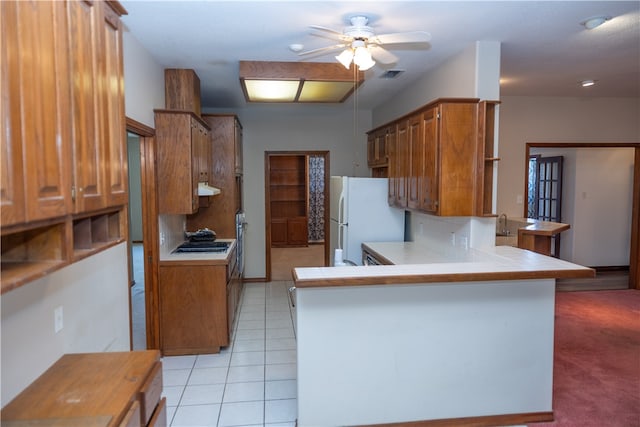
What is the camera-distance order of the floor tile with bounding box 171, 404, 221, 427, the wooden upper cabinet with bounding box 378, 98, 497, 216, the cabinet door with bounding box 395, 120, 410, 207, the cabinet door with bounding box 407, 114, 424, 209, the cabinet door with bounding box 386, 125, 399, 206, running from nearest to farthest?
1. the floor tile with bounding box 171, 404, 221, 427
2. the wooden upper cabinet with bounding box 378, 98, 497, 216
3. the cabinet door with bounding box 407, 114, 424, 209
4. the cabinet door with bounding box 395, 120, 410, 207
5. the cabinet door with bounding box 386, 125, 399, 206

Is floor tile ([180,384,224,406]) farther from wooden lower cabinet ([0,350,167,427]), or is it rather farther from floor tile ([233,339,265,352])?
wooden lower cabinet ([0,350,167,427])

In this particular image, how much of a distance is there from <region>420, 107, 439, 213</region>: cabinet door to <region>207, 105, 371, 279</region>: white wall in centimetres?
286

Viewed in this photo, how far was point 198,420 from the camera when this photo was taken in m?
2.70

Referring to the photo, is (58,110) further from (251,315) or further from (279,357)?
(251,315)

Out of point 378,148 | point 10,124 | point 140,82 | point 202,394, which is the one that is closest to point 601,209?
point 378,148

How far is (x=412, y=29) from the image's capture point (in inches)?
116

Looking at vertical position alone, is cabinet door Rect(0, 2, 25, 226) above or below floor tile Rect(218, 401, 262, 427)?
above

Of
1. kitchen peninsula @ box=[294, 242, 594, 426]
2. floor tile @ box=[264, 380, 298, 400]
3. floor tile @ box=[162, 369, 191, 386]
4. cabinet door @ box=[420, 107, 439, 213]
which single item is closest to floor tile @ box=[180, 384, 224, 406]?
floor tile @ box=[162, 369, 191, 386]

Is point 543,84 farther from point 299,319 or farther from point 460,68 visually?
point 299,319

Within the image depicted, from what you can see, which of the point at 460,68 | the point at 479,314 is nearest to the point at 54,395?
the point at 479,314

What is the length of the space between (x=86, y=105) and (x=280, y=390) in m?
2.40

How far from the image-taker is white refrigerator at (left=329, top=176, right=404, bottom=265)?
184 inches

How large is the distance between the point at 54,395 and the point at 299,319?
1.23m

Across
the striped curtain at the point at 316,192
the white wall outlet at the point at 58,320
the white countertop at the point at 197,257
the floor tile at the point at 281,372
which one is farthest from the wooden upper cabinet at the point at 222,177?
the striped curtain at the point at 316,192
